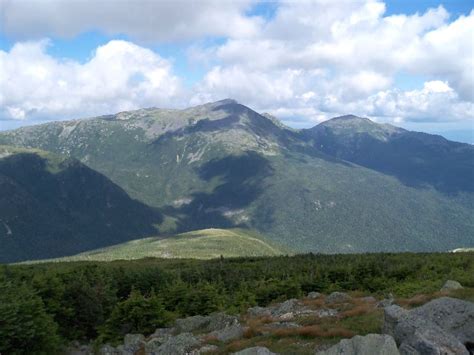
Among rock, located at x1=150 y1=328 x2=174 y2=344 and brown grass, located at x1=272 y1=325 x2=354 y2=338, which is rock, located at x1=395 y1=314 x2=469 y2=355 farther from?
rock, located at x1=150 y1=328 x2=174 y2=344

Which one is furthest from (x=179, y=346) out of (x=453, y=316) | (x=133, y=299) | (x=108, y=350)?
(x=453, y=316)

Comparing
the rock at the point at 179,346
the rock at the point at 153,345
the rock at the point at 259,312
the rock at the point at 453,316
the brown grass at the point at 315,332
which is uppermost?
the rock at the point at 453,316

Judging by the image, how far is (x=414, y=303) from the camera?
33406 mm

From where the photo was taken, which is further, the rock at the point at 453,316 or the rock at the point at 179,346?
the rock at the point at 179,346

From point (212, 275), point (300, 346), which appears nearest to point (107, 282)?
point (212, 275)

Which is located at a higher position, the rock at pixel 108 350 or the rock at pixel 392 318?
the rock at pixel 392 318

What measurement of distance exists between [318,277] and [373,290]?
8.01 m

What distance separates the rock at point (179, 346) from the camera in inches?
1181

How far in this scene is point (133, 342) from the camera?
38906 mm

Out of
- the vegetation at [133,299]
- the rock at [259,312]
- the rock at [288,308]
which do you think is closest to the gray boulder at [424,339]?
the vegetation at [133,299]

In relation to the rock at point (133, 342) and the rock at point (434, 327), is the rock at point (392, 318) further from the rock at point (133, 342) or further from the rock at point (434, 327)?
the rock at point (133, 342)

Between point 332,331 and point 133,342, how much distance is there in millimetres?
19967

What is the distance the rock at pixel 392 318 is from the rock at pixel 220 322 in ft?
65.6

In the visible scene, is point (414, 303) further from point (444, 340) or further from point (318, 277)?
point (318, 277)
